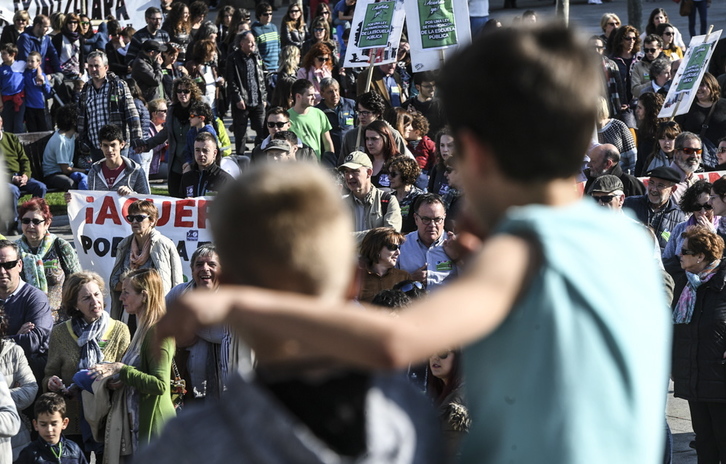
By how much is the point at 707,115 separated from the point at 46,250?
286 inches

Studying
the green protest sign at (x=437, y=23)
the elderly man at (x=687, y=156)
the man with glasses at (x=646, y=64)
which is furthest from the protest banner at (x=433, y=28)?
the man with glasses at (x=646, y=64)

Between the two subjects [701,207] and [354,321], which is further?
[701,207]

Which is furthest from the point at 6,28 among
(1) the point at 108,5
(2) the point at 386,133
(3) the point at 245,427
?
(3) the point at 245,427

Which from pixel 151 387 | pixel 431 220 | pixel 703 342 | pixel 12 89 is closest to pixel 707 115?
pixel 431 220

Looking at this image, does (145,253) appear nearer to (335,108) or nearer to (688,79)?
(335,108)

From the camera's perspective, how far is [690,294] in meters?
6.91

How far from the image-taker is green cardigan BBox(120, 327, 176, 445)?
6281mm

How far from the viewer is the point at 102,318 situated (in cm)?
700

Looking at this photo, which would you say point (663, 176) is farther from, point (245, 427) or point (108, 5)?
point (108, 5)

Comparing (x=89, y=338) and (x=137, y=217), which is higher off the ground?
(x=137, y=217)

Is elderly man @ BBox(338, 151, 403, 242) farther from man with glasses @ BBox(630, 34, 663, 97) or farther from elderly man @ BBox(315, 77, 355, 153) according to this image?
man with glasses @ BBox(630, 34, 663, 97)

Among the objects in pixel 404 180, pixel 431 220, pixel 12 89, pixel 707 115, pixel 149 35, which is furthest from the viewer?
pixel 149 35

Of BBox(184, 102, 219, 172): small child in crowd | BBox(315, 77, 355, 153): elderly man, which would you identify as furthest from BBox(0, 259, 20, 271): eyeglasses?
BBox(315, 77, 355, 153): elderly man

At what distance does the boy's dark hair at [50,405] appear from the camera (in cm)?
635
